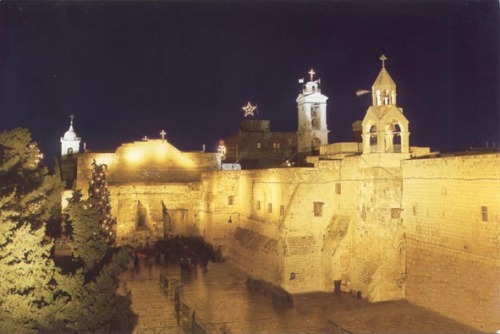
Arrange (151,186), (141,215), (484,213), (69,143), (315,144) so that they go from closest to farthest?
(484,213), (151,186), (141,215), (315,144), (69,143)

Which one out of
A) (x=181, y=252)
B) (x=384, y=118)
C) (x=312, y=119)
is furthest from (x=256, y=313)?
(x=312, y=119)

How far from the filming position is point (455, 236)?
18.3 meters

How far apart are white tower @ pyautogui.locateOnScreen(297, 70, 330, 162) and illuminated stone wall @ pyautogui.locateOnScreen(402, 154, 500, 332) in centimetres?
2319

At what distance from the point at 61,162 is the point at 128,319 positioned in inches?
1483

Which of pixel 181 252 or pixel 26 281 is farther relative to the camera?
pixel 181 252

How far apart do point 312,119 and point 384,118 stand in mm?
23303

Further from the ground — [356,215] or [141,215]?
[356,215]

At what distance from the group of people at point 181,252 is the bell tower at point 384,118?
13794 millimetres

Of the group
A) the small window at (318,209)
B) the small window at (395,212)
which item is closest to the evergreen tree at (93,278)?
the small window at (318,209)

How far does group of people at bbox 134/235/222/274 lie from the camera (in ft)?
98.7

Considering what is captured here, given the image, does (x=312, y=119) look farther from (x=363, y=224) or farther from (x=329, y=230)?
(x=363, y=224)

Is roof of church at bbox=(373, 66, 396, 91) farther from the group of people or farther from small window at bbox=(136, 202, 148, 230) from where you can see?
small window at bbox=(136, 202, 148, 230)

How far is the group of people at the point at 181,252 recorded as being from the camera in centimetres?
3008

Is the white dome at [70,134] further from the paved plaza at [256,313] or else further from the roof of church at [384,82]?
the roof of church at [384,82]
